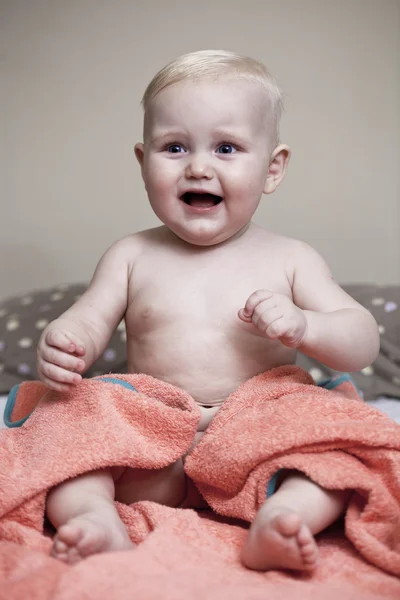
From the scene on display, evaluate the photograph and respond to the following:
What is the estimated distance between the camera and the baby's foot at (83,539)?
69 cm

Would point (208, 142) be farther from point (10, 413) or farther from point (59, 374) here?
point (10, 413)

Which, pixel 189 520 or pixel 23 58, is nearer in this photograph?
pixel 189 520

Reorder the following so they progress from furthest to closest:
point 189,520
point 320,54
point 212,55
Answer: point 320,54 < point 212,55 < point 189,520

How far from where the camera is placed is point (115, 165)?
190 cm

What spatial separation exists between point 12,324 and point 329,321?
880mm

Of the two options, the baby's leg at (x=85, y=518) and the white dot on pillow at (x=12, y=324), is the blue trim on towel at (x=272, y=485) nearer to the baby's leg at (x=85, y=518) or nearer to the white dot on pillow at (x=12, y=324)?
the baby's leg at (x=85, y=518)

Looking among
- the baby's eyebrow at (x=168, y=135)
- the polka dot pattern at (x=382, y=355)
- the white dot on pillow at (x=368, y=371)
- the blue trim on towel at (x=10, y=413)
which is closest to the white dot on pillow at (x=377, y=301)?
the polka dot pattern at (x=382, y=355)

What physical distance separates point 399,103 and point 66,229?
99cm

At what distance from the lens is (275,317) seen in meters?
0.85

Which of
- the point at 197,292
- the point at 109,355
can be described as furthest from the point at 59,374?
the point at 109,355

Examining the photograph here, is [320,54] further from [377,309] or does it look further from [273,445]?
[273,445]

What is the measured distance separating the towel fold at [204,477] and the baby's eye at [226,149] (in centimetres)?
34

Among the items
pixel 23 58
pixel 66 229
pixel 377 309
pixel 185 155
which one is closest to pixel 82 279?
pixel 66 229

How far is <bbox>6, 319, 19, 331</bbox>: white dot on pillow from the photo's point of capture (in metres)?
1.56
